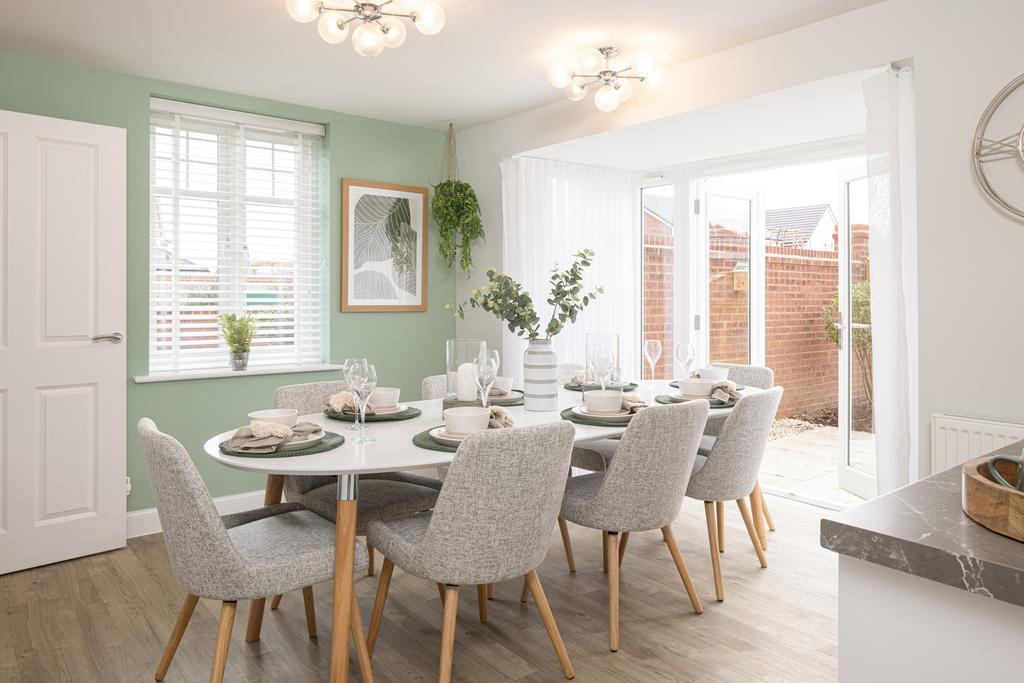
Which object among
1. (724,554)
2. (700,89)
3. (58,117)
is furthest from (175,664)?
(700,89)

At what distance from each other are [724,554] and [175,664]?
239cm

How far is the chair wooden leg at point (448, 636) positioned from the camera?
6.47ft

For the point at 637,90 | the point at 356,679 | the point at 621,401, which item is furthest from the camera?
the point at 637,90

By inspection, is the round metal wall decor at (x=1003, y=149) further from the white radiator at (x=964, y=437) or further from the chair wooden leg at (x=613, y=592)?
the chair wooden leg at (x=613, y=592)

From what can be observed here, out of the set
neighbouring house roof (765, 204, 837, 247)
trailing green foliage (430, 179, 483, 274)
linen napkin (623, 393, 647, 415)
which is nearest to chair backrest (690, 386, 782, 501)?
linen napkin (623, 393, 647, 415)

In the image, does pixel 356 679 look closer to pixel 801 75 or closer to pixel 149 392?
pixel 149 392

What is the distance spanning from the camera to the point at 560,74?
3.24m

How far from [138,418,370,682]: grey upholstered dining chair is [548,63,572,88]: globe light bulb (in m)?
2.26

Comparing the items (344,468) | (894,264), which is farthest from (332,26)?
(894,264)

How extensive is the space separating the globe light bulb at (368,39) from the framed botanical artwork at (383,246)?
193 centimetres

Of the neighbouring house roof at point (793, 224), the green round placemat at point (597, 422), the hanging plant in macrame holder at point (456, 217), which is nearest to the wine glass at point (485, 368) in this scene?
the green round placemat at point (597, 422)

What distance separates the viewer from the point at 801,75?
10.1 ft

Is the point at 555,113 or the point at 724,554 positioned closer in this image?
the point at 724,554

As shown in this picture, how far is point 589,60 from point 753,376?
1.83 metres
